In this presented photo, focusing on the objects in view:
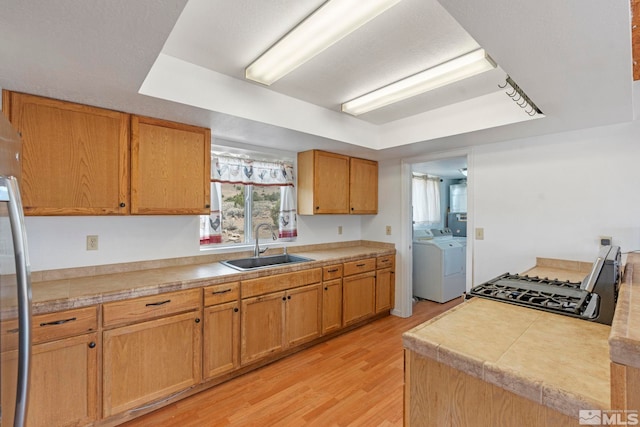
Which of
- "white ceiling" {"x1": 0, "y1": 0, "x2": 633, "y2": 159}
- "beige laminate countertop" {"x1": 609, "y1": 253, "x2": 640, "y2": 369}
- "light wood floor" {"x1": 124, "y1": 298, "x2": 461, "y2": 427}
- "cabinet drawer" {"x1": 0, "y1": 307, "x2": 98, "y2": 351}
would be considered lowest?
"light wood floor" {"x1": 124, "y1": 298, "x2": 461, "y2": 427}

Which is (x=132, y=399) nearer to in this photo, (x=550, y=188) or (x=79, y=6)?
(x=79, y=6)

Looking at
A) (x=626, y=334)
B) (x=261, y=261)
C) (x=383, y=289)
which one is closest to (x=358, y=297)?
(x=383, y=289)

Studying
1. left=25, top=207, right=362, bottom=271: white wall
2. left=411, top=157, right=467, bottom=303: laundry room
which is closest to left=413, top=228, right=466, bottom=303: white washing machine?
left=411, top=157, right=467, bottom=303: laundry room

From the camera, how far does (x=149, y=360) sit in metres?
1.90

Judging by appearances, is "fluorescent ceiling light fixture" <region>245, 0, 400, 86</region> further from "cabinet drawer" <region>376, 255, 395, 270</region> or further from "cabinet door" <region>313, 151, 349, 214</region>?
"cabinet drawer" <region>376, 255, 395, 270</region>

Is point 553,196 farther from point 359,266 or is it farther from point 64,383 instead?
point 64,383

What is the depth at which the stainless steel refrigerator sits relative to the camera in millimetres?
780

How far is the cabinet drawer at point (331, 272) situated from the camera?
2.92 meters

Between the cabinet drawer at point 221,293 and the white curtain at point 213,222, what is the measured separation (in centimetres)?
70

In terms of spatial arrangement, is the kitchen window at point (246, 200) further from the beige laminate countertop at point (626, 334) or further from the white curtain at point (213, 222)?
the beige laminate countertop at point (626, 334)

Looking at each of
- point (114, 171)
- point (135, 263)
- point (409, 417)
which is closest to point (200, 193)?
point (114, 171)

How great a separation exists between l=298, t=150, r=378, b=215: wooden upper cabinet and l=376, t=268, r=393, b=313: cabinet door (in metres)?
0.80

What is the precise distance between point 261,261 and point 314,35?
2.09 m

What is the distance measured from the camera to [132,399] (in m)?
1.84
